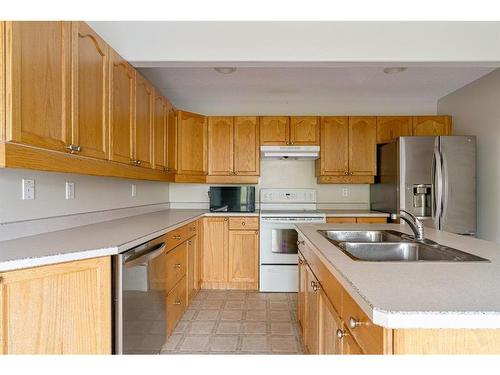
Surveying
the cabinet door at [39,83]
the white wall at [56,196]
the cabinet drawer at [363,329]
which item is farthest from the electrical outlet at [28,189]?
the cabinet drawer at [363,329]

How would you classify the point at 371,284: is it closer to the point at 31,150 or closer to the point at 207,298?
the point at 31,150

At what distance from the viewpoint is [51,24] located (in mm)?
1386

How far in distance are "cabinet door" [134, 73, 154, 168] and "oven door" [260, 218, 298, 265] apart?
1470 mm

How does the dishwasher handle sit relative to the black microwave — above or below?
below

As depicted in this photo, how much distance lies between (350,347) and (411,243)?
82 cm

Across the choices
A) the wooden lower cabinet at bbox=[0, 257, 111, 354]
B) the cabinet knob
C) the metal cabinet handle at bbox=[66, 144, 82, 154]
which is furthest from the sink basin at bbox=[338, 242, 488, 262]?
the metal cabinet handle at bbox=[66, 144, 82, 154]

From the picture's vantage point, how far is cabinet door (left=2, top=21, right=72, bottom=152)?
1153 millimetres

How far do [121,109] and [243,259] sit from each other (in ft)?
6.88

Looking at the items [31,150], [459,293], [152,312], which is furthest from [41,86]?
[459,293]

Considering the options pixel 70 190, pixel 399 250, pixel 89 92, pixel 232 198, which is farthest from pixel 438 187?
pixel 70 190

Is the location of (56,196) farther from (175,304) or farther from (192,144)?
(192,144)

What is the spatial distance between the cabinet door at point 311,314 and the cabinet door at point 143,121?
1568 millimetres

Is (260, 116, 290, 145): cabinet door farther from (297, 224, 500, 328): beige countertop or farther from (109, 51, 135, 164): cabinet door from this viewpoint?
(297, 224, 500, 328): beige countertop

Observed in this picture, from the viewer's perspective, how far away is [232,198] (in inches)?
146
